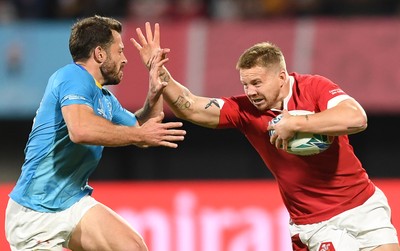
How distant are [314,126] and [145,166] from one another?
8.59 m

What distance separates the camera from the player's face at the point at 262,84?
20.0 feet

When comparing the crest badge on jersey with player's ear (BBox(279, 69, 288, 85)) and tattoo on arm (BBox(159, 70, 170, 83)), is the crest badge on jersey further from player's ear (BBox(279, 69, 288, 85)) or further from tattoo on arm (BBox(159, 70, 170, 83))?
tattoo on arm (BBox(159, 70, 170, 83))

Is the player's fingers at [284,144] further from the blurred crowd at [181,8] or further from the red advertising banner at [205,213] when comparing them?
the blurred crowd at [181,8]

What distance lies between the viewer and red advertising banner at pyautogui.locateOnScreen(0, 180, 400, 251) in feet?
30.3

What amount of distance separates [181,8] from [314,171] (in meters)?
6.57

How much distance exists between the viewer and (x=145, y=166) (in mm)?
14258

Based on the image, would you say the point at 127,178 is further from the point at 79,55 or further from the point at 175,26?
the point at 79,55

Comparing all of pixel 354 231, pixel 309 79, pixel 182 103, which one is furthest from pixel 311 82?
pixel 354 231

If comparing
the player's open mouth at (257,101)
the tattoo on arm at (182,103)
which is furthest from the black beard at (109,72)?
the player's open mouth at (257,101)

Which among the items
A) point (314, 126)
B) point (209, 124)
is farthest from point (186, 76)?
point (314, 126)

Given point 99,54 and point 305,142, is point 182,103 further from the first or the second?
point 305,142

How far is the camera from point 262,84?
6.11 m

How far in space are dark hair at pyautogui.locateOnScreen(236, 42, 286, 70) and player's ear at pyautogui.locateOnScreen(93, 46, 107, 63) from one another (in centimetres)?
88

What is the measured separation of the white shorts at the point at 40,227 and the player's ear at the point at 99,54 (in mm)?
963
